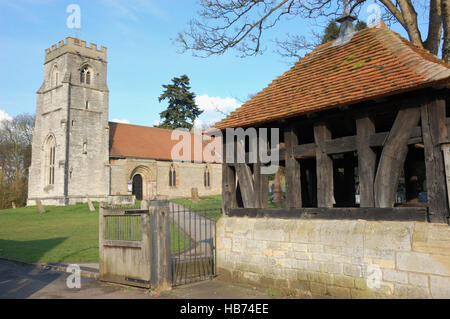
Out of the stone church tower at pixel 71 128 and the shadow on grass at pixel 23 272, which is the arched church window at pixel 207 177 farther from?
the shadow on grass at pixel 23 272

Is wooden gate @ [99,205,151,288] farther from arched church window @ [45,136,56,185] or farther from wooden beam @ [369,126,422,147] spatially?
arched church window @ [45,136,56,185]

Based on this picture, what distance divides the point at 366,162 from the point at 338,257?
5.46 ft

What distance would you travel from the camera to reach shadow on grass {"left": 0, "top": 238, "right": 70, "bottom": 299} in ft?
24.4

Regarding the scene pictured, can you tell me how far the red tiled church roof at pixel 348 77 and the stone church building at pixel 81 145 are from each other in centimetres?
2491

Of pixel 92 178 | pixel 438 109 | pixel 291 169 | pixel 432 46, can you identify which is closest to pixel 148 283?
pixel 291 169

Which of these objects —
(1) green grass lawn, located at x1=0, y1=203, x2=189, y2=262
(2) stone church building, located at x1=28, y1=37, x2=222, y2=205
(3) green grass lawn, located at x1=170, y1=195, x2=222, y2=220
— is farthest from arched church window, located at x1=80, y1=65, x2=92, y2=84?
(3) green grass lawn, located at x1=170, y1=195, x2=222, y2=220

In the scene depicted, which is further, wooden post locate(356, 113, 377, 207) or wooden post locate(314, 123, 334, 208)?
wooden post locate(314, 123, 334, 208)

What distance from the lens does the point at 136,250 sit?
7.61 metres

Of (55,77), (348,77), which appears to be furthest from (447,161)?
(55,77)

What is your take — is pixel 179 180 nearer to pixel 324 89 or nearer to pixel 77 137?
pixel 77 137

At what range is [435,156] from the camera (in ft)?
17.6

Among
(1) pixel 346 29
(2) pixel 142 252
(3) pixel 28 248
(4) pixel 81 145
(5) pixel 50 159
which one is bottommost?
(3) pixel 28 248

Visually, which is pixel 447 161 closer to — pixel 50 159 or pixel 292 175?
pixel 292 175

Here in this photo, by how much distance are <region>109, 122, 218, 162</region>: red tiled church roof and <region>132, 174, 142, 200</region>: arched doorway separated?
2156 millimetres
